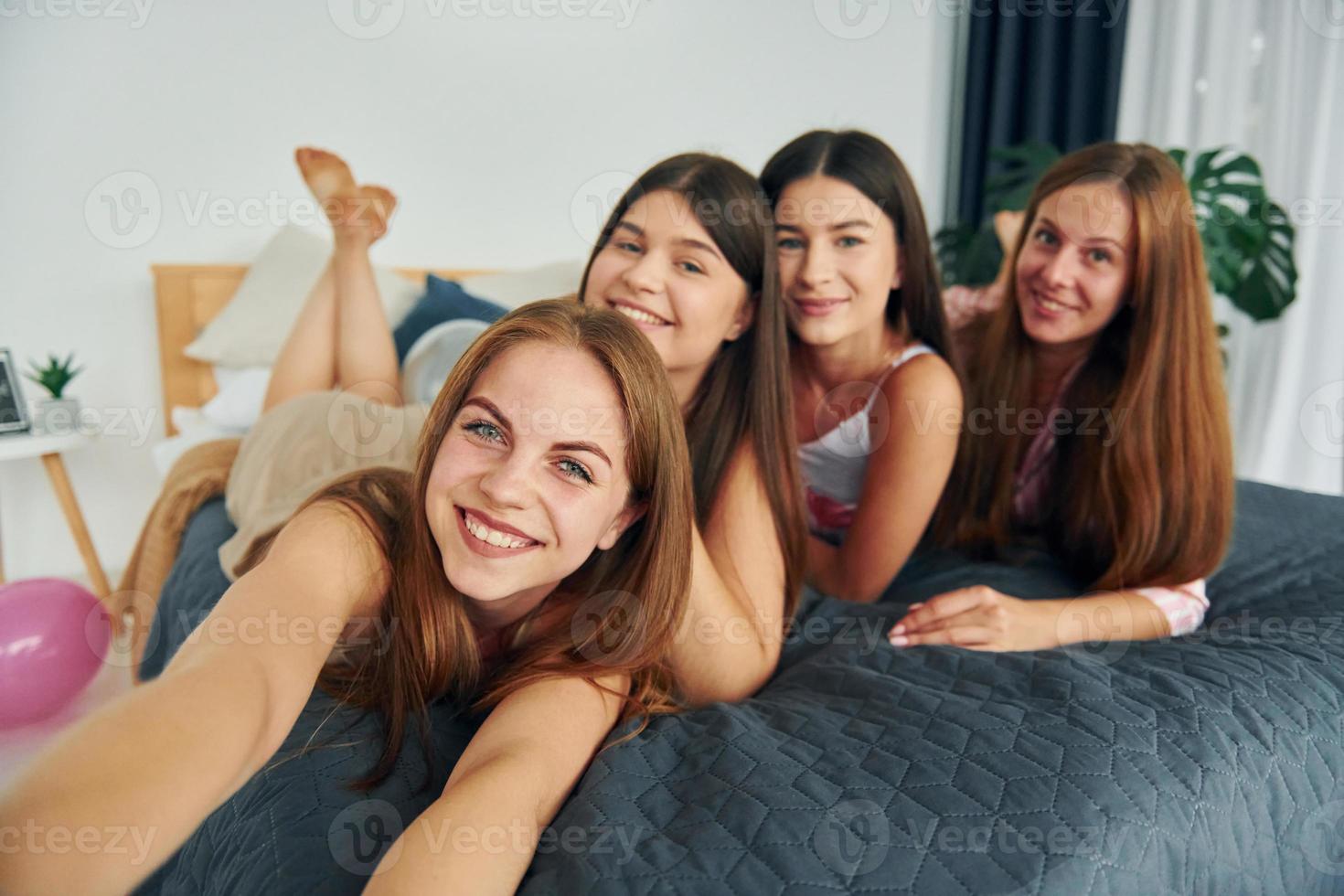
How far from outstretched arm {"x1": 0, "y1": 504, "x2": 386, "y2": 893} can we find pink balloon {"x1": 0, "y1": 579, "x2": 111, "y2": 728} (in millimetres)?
875

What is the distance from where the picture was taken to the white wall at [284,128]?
2.40m

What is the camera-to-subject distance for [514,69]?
9.32ft

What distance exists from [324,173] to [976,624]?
157cm

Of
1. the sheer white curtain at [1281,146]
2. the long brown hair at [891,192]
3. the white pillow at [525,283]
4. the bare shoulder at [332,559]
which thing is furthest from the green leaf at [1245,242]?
the bare shoulder at [332,559]

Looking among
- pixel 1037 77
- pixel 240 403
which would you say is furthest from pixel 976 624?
pixel 1037 77

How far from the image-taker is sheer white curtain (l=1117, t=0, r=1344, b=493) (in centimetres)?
274

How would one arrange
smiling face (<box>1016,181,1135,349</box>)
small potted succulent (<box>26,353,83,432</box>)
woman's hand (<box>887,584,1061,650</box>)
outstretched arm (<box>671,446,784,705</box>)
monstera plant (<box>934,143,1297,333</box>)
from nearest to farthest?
outstretched arm (<box>671,446,784,705</box>)
woman's hand (<box>887,584,1061,650</box>)
smiling face (<box>1016,181,1135,349</box>)
small potted succulent (<box>26,353,83,432</box>)
monstera plant (<box>934,143,1297,333</box>)

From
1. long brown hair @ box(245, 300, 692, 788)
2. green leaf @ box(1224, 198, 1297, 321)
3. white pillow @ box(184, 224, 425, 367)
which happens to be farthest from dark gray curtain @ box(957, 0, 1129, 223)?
long brown hair @ box(245, 300, 692, 788)

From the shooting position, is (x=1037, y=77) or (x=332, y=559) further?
(x=1037, y=77)

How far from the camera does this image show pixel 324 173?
1967 millimetres

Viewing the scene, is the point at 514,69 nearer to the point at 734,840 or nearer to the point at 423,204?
the point at 423,204

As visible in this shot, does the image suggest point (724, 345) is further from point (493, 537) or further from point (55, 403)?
point (55, 403)

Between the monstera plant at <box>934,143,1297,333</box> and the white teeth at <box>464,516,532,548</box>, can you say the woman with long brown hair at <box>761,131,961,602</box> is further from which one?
the monstera plant at <box>934,143,1297,333</box>

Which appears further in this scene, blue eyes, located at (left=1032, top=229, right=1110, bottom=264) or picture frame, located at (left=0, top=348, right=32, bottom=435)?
picture frame, located at (left=0, top=348, right=32, bottom=435)
